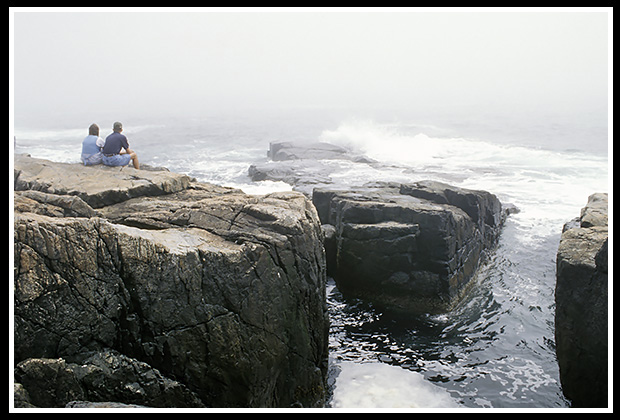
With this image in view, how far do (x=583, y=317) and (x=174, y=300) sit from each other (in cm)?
468

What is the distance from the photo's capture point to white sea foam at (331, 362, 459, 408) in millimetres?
6965

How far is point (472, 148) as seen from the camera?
32.5 metres

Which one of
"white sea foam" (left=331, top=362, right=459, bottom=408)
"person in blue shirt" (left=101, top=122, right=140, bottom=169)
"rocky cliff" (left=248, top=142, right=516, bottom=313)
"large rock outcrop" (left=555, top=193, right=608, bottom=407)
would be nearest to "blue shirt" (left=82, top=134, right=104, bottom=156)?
"person in blue shirt" (left=101, top=122, right=140, bottom=169)

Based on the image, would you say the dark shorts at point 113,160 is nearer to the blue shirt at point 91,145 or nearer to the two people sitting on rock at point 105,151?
the two people sitting on rock at point 105,151

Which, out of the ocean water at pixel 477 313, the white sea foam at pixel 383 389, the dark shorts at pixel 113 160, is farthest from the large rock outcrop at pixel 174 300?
the dark shorts at pixel 113 160

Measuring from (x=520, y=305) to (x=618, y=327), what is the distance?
18.8 ft

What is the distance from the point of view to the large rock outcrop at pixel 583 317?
231 inches

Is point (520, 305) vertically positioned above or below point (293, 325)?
below

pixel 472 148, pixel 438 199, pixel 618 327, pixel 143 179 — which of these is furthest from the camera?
pixel 472 148

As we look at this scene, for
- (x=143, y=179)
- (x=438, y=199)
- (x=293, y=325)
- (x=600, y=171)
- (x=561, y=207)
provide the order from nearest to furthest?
1. (x=293, y=325)
2. (x=143, y=179)
3. (x=438, y=199)
4. (x=561, y=207)
5. (x=600, y=171)

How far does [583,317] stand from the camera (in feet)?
20.2

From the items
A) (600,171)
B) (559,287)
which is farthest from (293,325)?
(600,171)

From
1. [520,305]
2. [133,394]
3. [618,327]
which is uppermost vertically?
[618,327]

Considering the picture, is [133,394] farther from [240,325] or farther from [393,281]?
[393,281]
